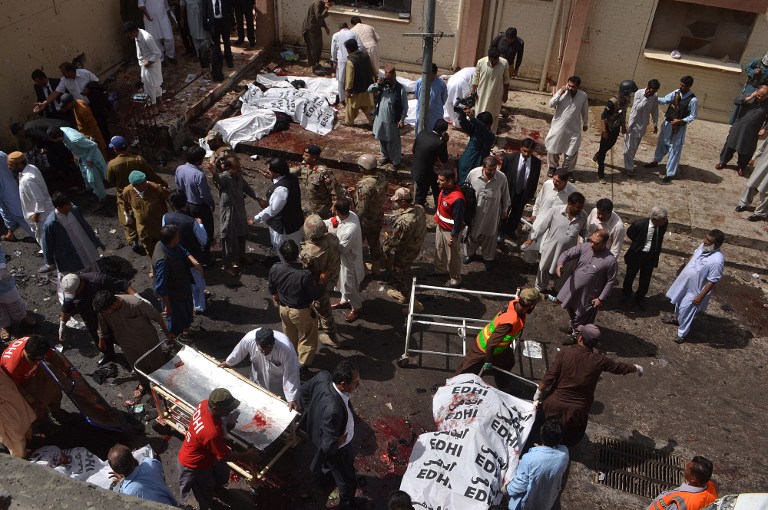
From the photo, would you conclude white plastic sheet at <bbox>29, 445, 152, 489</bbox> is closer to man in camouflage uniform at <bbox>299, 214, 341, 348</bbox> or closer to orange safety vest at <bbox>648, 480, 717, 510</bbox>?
man in camouflage uniform at <bbox>299, 214, 341, 348</bbox>

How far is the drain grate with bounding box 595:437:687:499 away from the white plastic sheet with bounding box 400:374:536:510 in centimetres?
120

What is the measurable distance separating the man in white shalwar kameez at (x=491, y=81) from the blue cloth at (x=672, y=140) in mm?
2572

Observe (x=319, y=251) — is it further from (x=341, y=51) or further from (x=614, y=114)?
(x=341, y=51)

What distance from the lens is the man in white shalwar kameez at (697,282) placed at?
277 inches

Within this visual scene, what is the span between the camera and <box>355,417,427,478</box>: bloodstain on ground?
599 cm

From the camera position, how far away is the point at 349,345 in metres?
7.41

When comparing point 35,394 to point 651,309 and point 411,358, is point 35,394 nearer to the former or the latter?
point 411,358

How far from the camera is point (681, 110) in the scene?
989 centimetres

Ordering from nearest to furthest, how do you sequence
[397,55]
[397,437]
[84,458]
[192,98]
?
[84,458]
[397,437]
[192,98]
[397,55]

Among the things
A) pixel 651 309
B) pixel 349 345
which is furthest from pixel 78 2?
pixel 651 309

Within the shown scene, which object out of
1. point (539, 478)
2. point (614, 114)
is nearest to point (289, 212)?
point (539, 478)

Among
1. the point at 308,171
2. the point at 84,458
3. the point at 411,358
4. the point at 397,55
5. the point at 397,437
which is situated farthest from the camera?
the point at 397,55

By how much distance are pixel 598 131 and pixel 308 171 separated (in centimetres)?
641

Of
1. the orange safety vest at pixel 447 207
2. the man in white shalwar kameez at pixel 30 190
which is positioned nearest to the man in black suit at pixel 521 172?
the orange safety vest at pixel 447 207
